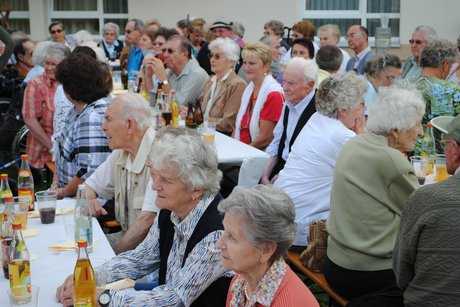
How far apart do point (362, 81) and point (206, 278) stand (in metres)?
2.14

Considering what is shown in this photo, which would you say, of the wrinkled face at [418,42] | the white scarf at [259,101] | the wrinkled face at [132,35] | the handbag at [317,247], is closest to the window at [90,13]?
the wrinkled face at [132,35]

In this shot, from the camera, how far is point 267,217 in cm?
251

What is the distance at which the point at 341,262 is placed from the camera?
11.7 ft

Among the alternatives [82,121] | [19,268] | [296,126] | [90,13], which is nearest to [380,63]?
[296,126]

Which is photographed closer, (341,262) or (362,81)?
(341,262)

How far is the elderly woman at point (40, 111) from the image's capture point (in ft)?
22.7

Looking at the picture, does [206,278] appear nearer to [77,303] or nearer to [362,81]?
[77,303]

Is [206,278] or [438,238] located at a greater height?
[438,238]

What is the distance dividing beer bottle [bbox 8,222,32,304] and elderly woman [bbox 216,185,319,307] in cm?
83

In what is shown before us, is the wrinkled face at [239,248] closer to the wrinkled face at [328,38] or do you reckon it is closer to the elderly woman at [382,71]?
the elderly woman at [382,71]

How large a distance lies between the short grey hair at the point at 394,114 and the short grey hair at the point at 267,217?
126 cm

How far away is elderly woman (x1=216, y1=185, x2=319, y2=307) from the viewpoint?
2498 mm

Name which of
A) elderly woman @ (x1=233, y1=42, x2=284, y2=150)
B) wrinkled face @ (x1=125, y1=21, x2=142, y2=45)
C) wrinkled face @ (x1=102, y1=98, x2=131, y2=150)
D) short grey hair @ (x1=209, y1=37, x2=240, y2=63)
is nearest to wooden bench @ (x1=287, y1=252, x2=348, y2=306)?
wrinkled face @ (x1=102, y1=98, x2=131, y2=150)

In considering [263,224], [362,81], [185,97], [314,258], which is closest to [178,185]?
[263,224]
